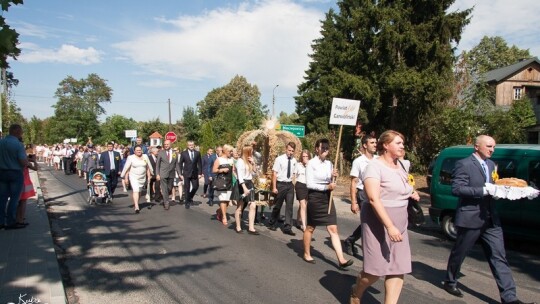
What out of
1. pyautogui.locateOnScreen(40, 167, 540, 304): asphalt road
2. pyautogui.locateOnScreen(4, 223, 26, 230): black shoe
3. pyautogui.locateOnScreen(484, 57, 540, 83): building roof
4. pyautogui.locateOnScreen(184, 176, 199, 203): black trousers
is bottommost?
pyautogui.locateOnScreen(40, 167, 540, 304): asphalt road

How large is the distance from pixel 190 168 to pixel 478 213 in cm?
912

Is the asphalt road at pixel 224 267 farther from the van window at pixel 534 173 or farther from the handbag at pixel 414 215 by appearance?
the van window at pixel 534 173

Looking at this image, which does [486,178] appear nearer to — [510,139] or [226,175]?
[226,175]

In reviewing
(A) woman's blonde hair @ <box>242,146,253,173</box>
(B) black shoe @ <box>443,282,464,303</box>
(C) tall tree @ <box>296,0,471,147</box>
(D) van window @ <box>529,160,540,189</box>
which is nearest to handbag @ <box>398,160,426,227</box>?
(B) black shoe @ <box>443,282,464,303</box>

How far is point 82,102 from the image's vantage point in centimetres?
8538

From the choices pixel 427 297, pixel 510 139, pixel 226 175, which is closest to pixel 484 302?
pixel 427 297

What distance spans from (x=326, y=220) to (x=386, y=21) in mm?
18434

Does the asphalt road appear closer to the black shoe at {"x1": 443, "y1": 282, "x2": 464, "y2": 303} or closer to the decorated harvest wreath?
the black shoe at {"x1": 443, "y1": 282, "x2": 464, "y2": 303}

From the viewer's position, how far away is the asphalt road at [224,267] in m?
4.96

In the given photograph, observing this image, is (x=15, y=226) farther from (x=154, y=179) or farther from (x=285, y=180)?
(x=154, y=179)

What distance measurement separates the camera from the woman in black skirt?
6.01 metres

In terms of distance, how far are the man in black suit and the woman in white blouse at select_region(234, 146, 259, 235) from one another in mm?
4120

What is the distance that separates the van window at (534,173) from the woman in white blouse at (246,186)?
503 centimetres

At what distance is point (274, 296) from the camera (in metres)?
4.90
